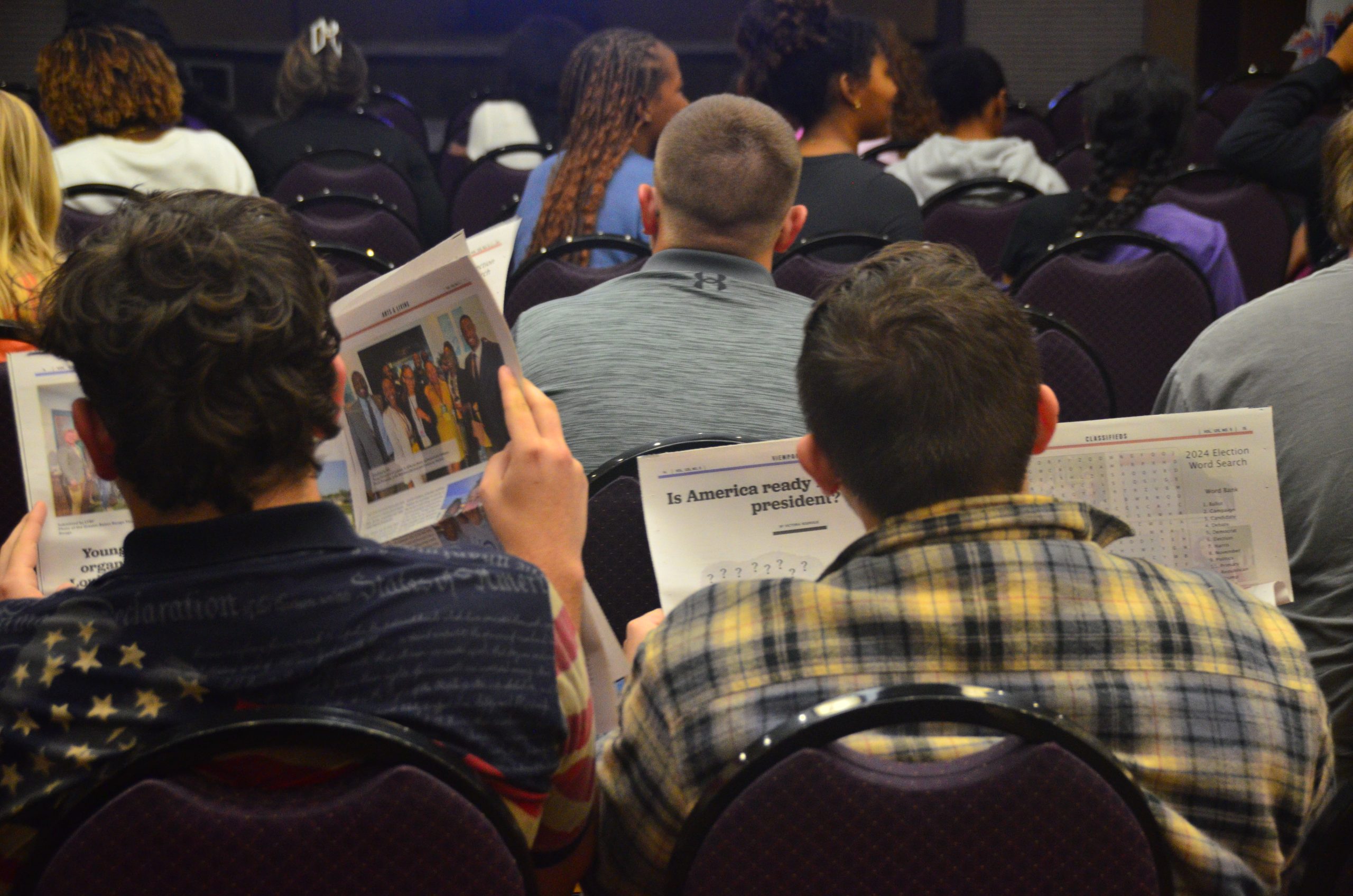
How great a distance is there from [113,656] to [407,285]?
1.67ft

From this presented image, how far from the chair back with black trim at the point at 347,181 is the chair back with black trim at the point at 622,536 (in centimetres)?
305

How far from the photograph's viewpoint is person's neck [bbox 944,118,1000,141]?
4.70 meters

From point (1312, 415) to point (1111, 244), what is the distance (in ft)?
4.19

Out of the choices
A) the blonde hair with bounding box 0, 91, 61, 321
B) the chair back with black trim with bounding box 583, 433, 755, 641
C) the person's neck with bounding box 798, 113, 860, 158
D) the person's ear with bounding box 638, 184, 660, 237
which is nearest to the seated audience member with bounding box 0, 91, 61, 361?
the blonde hair with bounding box 0, 91, 61, 321

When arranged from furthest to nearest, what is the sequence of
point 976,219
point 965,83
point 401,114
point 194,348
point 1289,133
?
point 401,114
point 965,83
point 976,219
point 1289,133
point 194,348

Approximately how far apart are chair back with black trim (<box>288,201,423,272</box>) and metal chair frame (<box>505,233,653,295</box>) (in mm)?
625

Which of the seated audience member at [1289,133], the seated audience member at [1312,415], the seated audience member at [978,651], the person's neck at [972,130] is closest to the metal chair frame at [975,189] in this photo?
the seated audience member at [1289,133]

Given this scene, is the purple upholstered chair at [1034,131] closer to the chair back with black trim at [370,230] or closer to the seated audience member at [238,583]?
the chair back with black trim at [370,230]

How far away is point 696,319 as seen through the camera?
192 centimetres

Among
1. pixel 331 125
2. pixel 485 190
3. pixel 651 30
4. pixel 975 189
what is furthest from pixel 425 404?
pixel 651 30

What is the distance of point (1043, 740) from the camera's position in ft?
2.90

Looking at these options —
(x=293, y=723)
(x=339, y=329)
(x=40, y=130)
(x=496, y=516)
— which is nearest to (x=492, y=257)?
(x=40, y=130)

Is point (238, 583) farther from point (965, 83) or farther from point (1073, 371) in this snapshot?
point (965, 83)

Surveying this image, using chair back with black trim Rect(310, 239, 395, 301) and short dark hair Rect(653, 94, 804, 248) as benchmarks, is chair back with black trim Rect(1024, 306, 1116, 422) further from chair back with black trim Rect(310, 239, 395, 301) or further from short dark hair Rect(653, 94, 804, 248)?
chair back with black trim Rect(310, 239, 395, 301)
